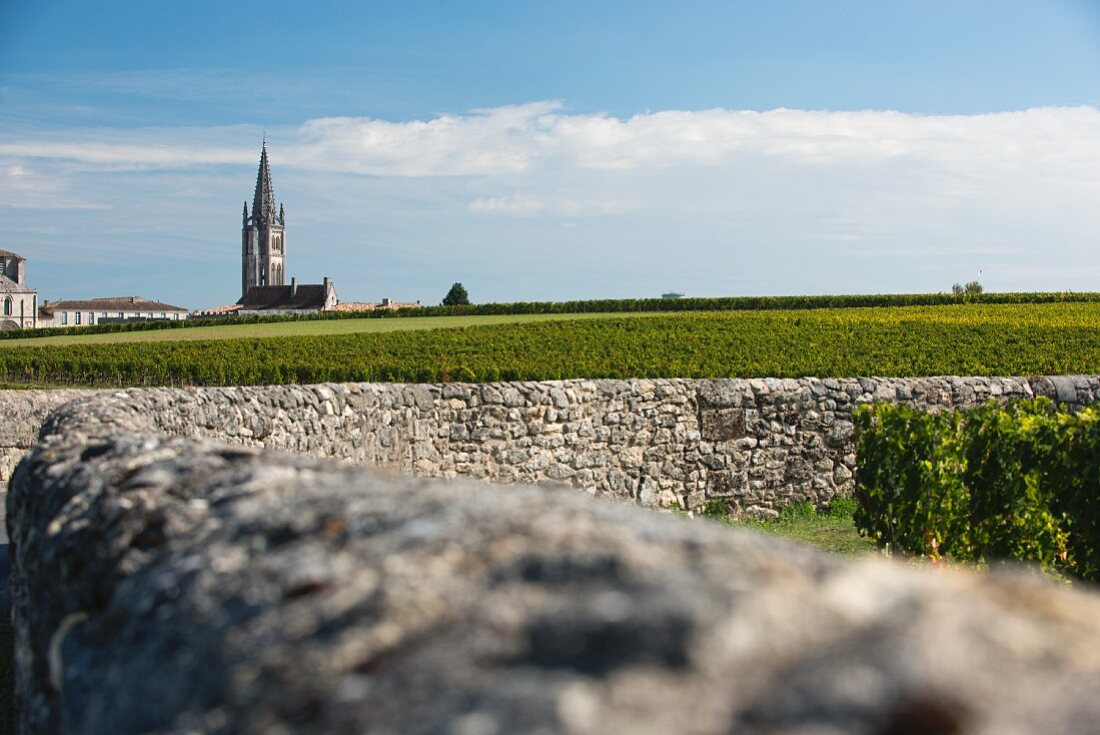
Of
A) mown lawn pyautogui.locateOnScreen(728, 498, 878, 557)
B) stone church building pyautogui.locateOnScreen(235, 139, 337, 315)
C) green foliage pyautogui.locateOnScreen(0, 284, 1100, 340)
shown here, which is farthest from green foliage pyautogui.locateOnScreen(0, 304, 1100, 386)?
stone church building pyautogui.locateOnScreen(235, 139, 337, 315)

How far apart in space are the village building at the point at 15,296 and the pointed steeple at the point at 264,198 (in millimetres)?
55930

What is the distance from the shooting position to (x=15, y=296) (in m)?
104

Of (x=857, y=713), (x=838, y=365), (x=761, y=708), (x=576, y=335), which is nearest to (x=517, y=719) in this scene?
(x=761, y=708)

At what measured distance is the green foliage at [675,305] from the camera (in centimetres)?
3962

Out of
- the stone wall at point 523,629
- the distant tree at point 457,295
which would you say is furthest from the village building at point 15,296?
the stone wall at point 523,629

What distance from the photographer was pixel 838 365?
20.1 metres

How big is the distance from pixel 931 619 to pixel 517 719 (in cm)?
65

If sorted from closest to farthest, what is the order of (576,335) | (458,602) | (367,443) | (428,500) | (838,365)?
1. (458,602)
2. (428,500)
3. (367,443)
4. (838,365)
5. (576,335)

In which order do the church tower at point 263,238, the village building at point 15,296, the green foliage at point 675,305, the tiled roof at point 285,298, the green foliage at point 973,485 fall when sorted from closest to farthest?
the green foliage at point 973,485
the green foliage at point 675,305
the village building at point 15,296
the tiled roof at point 285,298
the church tower at point 263,238

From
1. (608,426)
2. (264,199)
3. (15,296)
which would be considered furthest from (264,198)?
(608,426)

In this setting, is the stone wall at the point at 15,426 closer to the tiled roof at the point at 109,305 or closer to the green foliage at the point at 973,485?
the green foliage at the point at 973,485

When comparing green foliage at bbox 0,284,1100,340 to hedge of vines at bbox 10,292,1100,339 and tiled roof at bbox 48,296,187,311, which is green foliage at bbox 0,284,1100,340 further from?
tiled roof at bbox 48,296,187,311

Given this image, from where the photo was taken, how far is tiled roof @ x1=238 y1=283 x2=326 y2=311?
12694 cm

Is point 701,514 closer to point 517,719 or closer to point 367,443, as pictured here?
point 367,443
